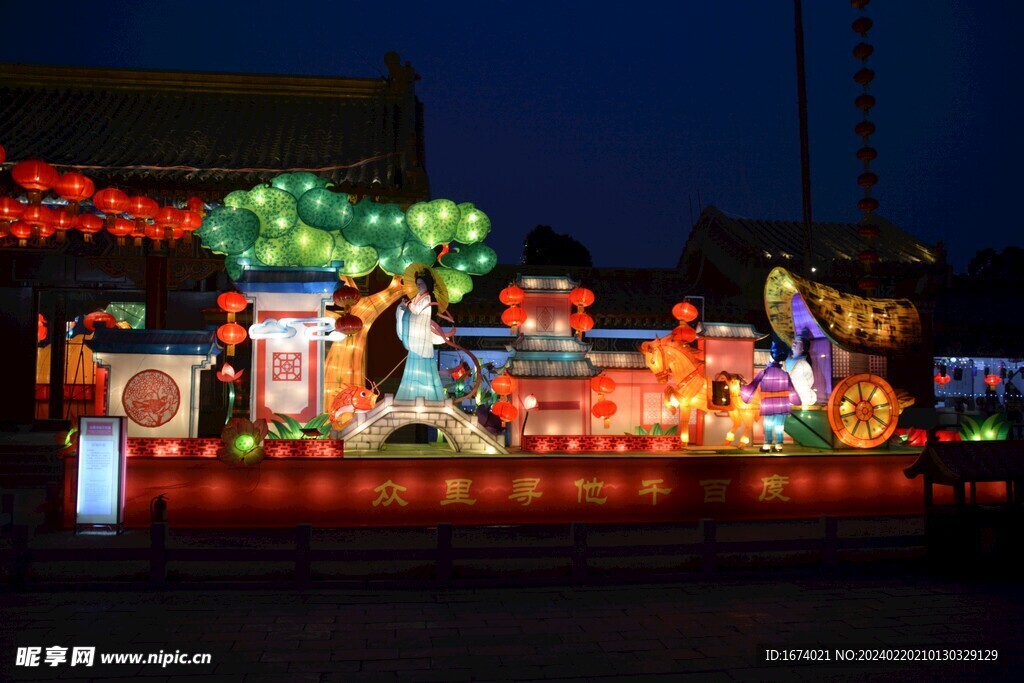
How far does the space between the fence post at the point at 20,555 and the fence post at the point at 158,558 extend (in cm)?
113

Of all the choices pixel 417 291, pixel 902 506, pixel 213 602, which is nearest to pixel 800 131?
pixel 902 506

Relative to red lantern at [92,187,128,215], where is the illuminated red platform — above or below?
below

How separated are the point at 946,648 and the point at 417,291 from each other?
25.5 ft

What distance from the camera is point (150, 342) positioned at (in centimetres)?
1091

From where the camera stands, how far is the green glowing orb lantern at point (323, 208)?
37.2 feet

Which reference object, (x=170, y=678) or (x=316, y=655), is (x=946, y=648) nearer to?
(x=316, y=655)

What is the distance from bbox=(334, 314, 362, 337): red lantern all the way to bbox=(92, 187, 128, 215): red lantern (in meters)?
4.43

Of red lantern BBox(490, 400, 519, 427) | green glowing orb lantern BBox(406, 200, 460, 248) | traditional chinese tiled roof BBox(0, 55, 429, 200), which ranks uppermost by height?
traditional chinese tiled roof BBox(0, 55, 429, 200)

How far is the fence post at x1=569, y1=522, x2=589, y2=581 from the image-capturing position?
305 inches

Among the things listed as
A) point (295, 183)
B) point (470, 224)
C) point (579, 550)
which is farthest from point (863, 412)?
point (295, 183)

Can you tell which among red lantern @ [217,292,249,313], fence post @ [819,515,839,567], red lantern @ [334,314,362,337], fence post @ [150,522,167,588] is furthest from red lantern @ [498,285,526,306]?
fence post @ [150,522,167,588]

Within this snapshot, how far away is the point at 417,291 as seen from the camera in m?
11.2

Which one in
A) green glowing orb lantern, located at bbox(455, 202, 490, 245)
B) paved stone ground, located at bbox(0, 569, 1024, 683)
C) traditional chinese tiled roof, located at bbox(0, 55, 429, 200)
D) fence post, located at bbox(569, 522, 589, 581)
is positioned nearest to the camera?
paved stone ground, located at bbox(0, 569, 1024, 683)

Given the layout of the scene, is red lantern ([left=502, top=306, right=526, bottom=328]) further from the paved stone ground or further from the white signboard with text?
the white signboard with text
